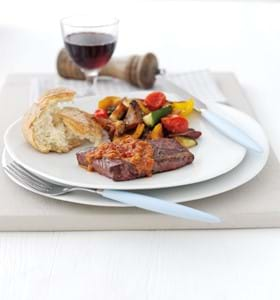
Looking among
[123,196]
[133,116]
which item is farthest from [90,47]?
[123,196]

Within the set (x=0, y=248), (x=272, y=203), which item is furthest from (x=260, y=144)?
(x=0, y=248)

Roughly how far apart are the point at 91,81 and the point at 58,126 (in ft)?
1.81

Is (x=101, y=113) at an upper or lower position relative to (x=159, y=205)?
lower

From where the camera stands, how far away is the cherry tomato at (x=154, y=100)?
5.71 ft

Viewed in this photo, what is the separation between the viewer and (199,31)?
2.88 meters

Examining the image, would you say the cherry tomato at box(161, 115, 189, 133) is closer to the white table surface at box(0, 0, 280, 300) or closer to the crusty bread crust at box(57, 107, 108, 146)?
the crusty bread crust at box(57, 107, 108, 146)

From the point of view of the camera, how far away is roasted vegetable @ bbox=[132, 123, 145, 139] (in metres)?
1.64

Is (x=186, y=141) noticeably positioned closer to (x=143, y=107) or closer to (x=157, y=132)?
A: (x=157, y=132)

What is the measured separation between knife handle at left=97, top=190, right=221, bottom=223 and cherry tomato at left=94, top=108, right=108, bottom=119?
0.38m

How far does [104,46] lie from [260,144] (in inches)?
25.5

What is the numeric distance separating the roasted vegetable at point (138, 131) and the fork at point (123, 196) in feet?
0.88

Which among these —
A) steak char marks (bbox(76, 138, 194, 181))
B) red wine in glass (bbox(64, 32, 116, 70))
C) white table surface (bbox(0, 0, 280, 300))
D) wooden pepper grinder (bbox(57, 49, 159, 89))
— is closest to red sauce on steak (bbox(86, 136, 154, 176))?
steak char marks (bbox(76, 138, 194, 181))

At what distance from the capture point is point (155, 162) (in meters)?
1.40

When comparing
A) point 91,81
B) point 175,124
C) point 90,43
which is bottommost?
point 91,81
